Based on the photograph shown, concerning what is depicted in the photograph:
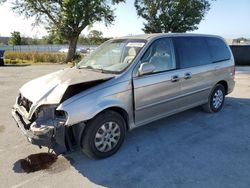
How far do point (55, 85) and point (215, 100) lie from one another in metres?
3.87

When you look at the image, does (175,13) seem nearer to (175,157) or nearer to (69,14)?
(69,14)

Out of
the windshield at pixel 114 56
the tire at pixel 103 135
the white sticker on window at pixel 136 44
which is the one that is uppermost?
the white sticker on window at pixel 136 44

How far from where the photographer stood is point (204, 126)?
17.5ft

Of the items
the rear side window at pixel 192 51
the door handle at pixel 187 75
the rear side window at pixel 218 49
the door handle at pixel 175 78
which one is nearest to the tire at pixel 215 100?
the rear side window at pixel 218 49

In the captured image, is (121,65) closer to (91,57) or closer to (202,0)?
(91,57)

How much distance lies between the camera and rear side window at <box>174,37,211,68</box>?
16.4 ft

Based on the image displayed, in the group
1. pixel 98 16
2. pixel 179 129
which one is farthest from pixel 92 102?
pixel 98 16

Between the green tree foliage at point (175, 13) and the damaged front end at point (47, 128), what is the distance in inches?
1055

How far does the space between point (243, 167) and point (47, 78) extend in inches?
132

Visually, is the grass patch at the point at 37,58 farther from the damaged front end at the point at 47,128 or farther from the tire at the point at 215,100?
the damaged front end at the point at 47,128

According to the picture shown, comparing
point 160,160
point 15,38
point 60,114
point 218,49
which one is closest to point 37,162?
point 60,114

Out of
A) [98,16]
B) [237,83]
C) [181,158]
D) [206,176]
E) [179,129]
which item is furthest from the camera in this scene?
[98,16]

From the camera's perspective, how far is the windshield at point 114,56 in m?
4.38

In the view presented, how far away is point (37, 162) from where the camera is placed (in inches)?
154
